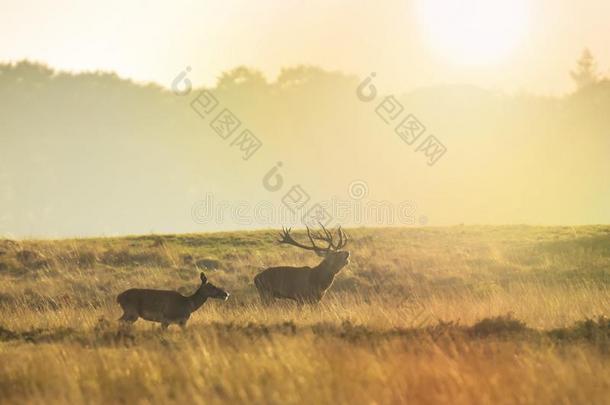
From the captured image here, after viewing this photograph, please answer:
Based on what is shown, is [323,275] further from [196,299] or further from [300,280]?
[196,299]

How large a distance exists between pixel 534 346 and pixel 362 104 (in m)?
85.9

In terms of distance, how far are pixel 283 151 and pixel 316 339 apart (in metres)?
83.6

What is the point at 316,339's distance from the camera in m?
13.1

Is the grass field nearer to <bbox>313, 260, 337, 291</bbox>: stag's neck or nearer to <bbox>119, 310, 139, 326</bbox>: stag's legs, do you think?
<bbox>119, 310, 139, 326</bbox>: stag's legs

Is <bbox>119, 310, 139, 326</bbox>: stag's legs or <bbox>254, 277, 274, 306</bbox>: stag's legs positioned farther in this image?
<bbox>254, 277, 274, 306</bbox>: stag's legs

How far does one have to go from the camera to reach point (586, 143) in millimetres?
82875

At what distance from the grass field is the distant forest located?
177 ft

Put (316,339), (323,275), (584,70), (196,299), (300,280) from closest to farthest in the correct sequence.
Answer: (316,339), (196,299), (300,280), (323,275), (584,70)

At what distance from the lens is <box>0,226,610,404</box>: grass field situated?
952 cm

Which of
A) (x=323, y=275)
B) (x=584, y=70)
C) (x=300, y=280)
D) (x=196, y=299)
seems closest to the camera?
(x=196, y=299)

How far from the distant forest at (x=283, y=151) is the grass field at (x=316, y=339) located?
54074mm

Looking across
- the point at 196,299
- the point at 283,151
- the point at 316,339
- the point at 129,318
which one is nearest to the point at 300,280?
the point at 196,299

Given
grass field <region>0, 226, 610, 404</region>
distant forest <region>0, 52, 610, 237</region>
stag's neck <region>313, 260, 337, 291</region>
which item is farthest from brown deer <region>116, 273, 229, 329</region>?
distant forest <region>0, 52, 610, 237</region>

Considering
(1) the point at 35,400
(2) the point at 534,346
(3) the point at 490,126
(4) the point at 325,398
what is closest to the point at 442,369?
(4) the point at 325,398
